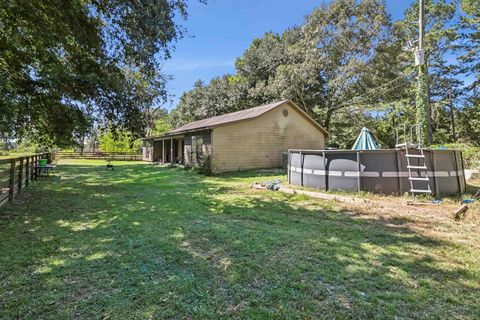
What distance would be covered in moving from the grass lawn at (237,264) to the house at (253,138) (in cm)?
857

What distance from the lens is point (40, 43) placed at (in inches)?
285

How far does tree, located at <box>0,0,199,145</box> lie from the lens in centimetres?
618

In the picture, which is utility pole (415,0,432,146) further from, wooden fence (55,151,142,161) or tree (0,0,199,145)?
wooden fence (55,151,142,161)

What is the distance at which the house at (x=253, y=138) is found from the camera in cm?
1450

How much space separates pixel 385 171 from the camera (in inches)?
289

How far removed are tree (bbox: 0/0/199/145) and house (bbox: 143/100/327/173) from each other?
6.11 m

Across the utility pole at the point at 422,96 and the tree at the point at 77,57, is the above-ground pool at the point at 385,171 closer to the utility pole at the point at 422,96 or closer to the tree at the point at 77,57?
the tree at the point at 77,57

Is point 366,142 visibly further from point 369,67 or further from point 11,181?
point 369,67

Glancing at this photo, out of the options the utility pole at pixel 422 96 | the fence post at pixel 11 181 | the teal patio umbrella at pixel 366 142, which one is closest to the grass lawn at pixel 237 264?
the fence post at pixel 11 181

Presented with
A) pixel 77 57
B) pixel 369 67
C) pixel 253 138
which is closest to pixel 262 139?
pixel 253 138

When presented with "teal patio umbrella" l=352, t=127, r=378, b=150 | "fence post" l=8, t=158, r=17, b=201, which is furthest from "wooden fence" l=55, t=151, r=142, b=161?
"teal patio umbrella" l=352, t=127, r=378, b=150

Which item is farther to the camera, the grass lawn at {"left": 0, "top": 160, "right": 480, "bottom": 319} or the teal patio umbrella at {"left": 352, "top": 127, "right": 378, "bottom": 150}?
the teal patio umbrella at {"left": 352, "top": 127, "right": 378, "bottom": 150}

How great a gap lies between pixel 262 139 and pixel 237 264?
13106 mm

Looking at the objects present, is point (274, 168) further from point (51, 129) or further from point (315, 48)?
point (315, 48)
